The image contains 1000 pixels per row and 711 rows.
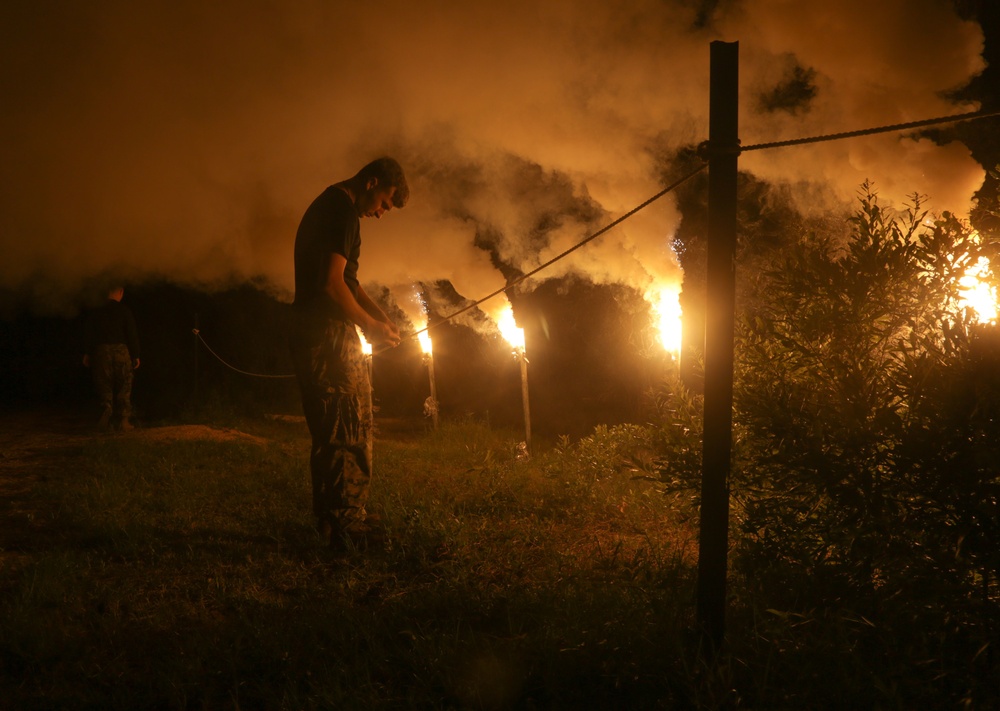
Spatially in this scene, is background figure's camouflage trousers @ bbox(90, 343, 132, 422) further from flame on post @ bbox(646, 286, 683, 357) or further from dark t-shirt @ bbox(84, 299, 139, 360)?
flame on post @ bbox(646, 286, 683, 357)

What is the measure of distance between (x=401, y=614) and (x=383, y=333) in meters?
1.68

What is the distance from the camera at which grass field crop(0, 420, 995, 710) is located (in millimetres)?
2461

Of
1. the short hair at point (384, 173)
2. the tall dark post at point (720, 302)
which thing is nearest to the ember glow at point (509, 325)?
the short hair at point (384, 173)

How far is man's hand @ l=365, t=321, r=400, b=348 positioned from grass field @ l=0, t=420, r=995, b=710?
1.18 m

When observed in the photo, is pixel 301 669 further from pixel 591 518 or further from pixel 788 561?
pixel 591 518

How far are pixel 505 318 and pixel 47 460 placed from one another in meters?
5.09

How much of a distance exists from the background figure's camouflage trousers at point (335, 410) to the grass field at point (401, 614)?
0.31m

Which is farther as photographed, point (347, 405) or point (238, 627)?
point (347, 405)

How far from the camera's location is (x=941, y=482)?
8.69ft

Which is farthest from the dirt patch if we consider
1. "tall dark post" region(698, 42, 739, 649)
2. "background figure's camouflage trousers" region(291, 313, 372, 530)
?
"tall dark post" region(698, 42, 739, 649)

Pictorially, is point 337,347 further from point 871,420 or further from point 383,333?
point 871,420

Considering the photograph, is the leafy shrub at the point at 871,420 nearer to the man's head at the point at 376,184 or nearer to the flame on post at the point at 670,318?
the man's head at the point at 376,184

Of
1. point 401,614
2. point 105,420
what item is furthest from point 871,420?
point 105,420

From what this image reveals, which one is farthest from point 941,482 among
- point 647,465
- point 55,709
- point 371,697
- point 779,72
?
point 779,72
